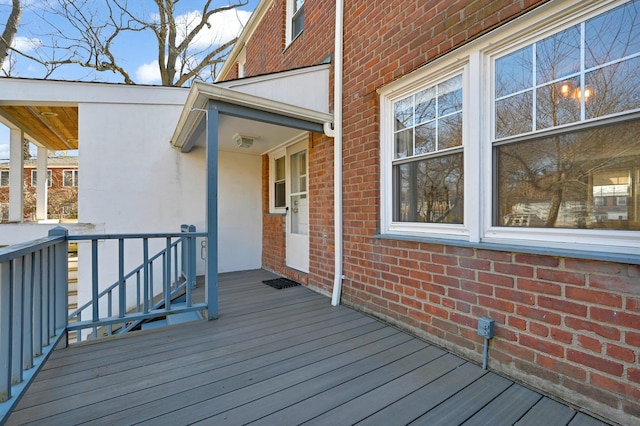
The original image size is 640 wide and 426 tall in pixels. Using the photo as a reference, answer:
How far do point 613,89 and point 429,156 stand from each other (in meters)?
1.22

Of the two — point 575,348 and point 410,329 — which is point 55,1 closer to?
point 410,329

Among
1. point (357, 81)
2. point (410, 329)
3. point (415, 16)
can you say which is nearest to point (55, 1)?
point (357, 81)

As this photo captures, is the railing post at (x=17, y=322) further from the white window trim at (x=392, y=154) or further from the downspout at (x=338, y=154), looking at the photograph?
the white window trim at (x=392, y=154)

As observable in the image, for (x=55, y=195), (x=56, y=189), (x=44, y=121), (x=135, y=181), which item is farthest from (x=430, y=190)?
(x=56, y=189)

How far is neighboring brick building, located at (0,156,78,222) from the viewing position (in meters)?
16.8

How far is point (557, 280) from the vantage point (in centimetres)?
175

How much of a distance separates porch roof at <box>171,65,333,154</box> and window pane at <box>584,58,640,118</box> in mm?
2479

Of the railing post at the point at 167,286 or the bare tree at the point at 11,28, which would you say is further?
the bare tree at the point at 11,28

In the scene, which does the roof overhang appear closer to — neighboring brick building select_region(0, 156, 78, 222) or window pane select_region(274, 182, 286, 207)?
window pane select_region(274, 182, 286, 207)

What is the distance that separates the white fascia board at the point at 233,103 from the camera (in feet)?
9.46

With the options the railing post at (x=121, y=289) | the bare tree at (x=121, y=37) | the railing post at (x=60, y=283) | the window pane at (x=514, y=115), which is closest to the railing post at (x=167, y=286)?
the railing post at (x=121, y=289)

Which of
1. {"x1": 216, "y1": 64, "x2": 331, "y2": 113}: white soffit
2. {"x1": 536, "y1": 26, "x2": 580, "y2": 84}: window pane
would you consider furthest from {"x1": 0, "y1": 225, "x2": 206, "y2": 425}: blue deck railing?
{"x1": 536, "y1": 26, "x2": 580, "y2": 84}: window pane

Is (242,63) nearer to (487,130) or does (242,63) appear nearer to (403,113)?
(403,113)

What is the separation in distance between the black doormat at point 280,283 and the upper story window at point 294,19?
13.0 ft
